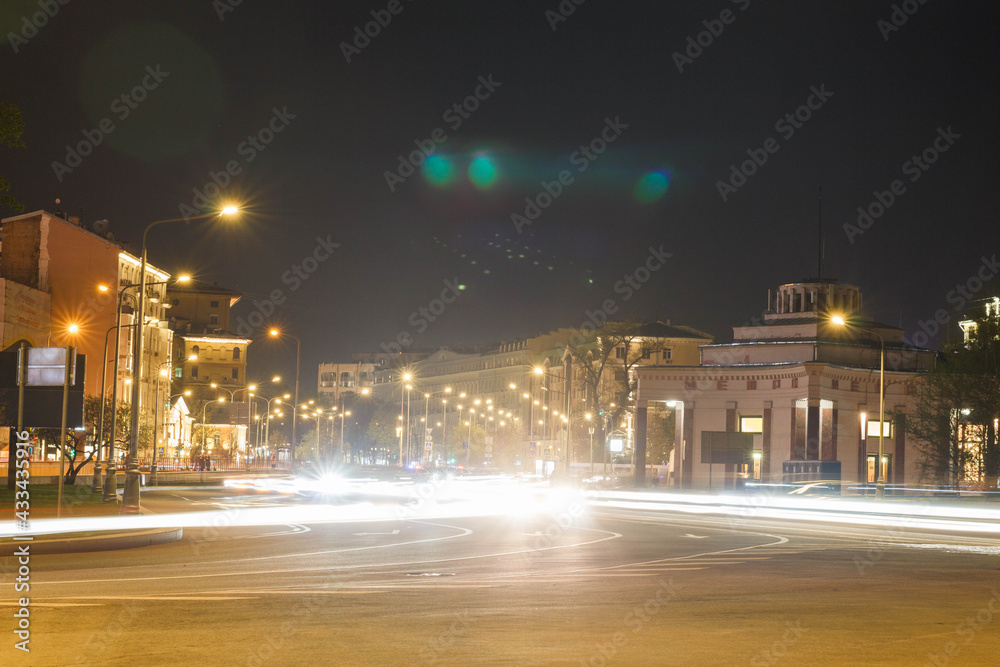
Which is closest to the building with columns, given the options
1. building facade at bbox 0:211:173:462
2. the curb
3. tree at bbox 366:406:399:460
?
building facade at bbox 0:211:173:462

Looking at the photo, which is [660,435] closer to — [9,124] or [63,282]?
[63,282]

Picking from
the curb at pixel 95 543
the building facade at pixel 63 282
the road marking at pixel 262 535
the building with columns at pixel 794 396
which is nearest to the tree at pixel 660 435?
the building with columns at pixel 794 396

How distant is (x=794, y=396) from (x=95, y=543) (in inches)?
2442

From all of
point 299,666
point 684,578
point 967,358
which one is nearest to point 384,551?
point 684,578

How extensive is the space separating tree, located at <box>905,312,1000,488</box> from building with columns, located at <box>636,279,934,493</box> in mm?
4142

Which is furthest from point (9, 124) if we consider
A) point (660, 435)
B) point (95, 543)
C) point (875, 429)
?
point (660, 435)

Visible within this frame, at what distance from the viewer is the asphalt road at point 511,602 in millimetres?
9992

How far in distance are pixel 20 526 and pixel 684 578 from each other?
13.3 meters

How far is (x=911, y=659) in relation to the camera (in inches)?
392

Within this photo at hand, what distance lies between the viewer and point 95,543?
2094cm

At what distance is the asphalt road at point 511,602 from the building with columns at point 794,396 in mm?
50801

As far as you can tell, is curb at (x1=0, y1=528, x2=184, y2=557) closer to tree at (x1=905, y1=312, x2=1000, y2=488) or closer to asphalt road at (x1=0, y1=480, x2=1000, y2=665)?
asphalt road at (x1=0, y1=480, x2=1000, y2=665)

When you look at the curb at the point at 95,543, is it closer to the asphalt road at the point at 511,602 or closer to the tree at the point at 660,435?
the asphalt road at the point at 511,602

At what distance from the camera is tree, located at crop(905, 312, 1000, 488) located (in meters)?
64.8
